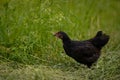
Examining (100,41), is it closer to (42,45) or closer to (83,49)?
(83,49)

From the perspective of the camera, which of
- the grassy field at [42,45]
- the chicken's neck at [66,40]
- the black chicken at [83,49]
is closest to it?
the grassy field at [42,45]

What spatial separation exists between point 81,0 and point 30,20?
69.5 inches

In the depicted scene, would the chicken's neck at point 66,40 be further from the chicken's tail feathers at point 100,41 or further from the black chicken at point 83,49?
the chicken's tail feathers at point 100,41

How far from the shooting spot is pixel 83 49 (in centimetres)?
688

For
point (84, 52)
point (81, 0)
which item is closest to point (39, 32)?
point (84, 52)

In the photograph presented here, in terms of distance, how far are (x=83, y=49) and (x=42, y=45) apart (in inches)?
23.3

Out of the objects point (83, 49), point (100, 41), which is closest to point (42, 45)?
point (83, 49)

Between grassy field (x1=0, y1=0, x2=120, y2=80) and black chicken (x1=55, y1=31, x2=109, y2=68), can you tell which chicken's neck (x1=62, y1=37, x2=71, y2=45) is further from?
grassy field (x1=0, y1=0, x2=120, y2=80)

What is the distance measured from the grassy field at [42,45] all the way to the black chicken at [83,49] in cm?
10

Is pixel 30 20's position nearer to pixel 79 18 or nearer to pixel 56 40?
pixel 56 40

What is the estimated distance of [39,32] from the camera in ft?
22.9

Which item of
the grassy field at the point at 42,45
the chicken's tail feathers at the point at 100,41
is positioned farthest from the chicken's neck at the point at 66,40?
the chicken's tail feathers at the point at 100,41

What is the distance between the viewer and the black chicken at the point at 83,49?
688 centimetres

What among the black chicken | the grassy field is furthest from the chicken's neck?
the grassy field
